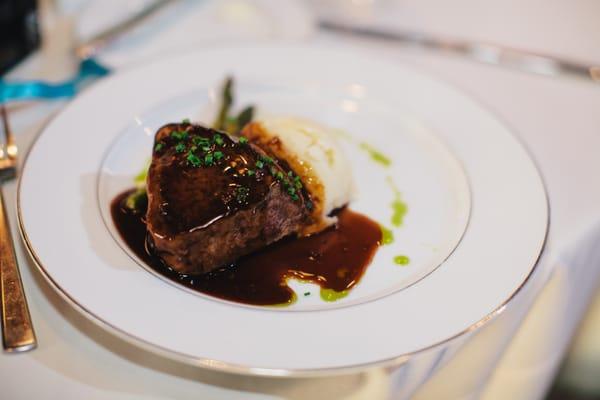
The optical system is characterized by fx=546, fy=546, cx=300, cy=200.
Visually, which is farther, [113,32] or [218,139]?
[113,32]

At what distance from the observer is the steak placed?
200 centimetres

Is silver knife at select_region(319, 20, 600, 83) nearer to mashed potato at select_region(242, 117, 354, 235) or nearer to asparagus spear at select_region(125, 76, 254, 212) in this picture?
asparagus spear at select_region(125, 76, 254, 212)

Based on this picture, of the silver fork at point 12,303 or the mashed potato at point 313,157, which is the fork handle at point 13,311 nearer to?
the silver fork at point 12,303

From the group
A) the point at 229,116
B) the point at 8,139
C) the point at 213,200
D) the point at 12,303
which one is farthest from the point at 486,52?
the point at 12,303

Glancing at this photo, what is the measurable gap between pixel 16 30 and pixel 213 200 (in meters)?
1.93

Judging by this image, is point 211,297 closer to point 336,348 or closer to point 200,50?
point 336,348

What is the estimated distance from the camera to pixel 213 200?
2.05 meters

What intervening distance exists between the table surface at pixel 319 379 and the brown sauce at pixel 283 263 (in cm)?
35

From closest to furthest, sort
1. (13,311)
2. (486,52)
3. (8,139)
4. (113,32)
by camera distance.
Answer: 1. (13,311)
2. (8,139)
3. (113,32)
4. (486,52)

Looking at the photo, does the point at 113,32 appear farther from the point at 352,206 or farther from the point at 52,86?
the point at 352,206

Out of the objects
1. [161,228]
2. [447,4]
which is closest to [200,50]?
[161,228]

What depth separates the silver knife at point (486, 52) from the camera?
3.29 m

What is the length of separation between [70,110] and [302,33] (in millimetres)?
1560

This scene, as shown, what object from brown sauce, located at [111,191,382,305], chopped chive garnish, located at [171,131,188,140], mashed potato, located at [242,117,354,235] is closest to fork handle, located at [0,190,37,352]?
brown sauce, located at [111,191,382,305]
